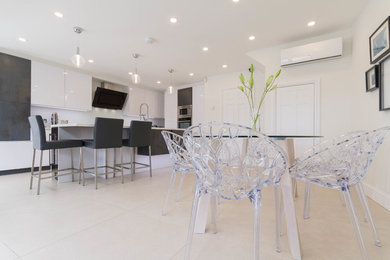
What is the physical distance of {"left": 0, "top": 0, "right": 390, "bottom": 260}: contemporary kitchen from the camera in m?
1.08

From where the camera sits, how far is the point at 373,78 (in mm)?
2180

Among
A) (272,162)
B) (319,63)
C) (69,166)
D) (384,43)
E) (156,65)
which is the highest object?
(156,65)

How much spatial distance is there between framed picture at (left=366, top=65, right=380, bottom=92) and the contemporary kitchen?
0.02m

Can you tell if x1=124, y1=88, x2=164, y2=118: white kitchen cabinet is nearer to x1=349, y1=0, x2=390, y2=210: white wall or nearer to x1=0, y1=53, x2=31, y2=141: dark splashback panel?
x1=0, y1=53, x2=31, y2=141: dark splashback panel

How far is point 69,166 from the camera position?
2.95 m

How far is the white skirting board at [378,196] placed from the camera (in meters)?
1.89

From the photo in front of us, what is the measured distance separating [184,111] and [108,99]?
7.54ft

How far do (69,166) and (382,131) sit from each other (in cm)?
360

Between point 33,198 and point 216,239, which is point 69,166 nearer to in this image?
point 33,198

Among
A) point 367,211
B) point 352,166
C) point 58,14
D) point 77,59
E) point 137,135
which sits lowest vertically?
point 367,211

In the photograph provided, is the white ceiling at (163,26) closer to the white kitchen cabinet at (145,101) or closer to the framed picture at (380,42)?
the framed picture at (380,42)

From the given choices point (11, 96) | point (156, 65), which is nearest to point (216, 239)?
point (156, 65)

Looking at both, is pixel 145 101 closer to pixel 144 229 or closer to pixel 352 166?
pixel 144 229

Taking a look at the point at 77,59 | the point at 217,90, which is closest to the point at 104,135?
the point at 77,59
